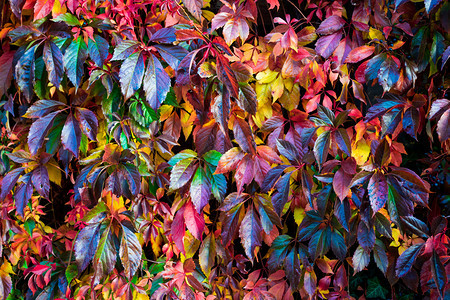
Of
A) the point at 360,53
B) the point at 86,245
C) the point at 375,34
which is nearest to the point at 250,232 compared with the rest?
the point at 86,245

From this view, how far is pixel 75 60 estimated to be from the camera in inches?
40.5

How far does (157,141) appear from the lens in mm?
1186

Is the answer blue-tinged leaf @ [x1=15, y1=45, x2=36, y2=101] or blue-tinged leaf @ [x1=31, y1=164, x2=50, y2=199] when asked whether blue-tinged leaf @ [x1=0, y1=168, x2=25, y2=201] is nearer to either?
blue-tinged leaf @ [x1=31, y1=164, x2=50, y2=199]

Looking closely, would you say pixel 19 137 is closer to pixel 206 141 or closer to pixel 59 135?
pixel 59 135

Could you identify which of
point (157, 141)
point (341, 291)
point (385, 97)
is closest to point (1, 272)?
point (157, 141)

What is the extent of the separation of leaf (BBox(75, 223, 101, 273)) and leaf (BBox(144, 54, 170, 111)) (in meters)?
0.38

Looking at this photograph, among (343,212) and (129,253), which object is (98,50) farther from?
(343,212)

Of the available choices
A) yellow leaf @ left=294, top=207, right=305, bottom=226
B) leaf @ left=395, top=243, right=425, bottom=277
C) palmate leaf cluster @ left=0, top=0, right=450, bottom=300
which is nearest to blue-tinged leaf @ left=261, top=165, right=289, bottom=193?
palmate leaf cluster @ left=0, top=0, right=450, bottom=300

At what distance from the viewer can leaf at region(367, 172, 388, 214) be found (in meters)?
0.96

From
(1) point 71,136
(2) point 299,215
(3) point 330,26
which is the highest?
(3) point 330,26

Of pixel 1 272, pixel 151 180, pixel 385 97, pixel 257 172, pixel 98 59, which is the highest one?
pixel 98 59

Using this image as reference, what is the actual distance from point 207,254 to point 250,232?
0.24m

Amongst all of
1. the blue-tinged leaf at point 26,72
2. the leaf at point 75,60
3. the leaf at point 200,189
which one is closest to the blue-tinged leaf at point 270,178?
the leaf at point 200,189

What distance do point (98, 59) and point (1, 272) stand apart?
923 millimetres
